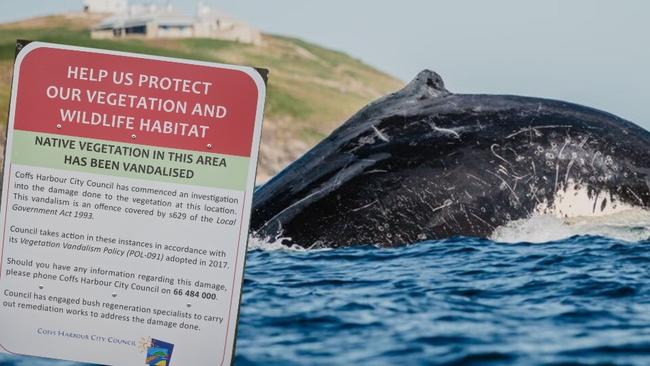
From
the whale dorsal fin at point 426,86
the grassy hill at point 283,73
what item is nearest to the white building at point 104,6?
the grassy hill at point 283,73

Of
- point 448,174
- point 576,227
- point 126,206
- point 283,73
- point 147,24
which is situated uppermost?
point 147,24

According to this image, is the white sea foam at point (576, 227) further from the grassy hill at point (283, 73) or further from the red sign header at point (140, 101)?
the grassy hill at point (283, 73)

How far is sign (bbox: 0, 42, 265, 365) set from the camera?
25.9ft

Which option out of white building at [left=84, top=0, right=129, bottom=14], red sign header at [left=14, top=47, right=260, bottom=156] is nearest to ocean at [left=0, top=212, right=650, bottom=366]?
red sign header at [left=14, top=47, right=260, bottom=156]

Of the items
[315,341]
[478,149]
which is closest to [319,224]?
[478,149]

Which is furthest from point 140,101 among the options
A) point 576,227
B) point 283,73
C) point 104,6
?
point 104,6

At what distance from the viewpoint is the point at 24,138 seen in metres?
8.19

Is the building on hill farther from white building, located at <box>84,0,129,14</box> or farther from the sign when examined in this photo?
the sign

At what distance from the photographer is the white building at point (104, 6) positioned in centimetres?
16825

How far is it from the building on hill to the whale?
136548mm

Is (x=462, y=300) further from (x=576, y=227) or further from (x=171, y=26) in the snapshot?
(x=171, y=26)

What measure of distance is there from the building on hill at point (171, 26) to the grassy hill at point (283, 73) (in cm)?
277

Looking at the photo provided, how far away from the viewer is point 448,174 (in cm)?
1327

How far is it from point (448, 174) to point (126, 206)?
6045 mm
